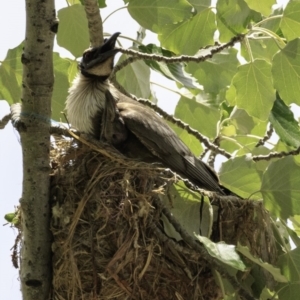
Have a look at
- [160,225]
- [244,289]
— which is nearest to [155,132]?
[160,225]

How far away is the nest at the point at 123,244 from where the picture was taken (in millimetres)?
3262

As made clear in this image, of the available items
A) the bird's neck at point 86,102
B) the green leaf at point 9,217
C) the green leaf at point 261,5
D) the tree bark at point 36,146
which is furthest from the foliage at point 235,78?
the green leaf at point 9,217

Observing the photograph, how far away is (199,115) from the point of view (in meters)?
4.46

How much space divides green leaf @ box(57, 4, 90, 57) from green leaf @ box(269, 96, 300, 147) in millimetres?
980

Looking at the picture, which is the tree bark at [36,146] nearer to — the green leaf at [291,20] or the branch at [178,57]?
the branch at [178,57]

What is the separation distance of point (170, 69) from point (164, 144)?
374mm

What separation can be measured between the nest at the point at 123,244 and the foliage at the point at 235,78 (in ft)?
0.49

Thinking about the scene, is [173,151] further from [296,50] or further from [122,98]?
[296,50]

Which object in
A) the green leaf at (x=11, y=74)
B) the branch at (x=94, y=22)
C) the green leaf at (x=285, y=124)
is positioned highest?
the branch at (x=94, y=22)

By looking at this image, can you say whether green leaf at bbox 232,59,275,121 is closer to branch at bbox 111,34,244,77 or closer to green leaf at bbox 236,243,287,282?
branch at bbox 111,34,244,77

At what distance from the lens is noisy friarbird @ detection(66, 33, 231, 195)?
3.90 metres

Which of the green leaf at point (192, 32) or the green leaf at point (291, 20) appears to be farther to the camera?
the green leaf at point (192, 32)

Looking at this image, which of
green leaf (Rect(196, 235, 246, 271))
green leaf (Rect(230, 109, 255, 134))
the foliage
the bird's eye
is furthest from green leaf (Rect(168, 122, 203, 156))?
green leaf (Rect(196, 235, 246, 271))

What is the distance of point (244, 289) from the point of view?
3090 mm
